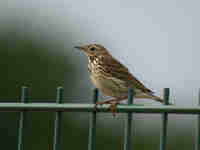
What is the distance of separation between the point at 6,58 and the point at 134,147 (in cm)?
553

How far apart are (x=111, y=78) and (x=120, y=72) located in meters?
0.25

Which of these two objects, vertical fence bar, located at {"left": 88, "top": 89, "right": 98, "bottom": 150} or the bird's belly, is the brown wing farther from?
vertical fence bar, located at {"left": 88, "top": 89, "right": 98, "bottom": 150}

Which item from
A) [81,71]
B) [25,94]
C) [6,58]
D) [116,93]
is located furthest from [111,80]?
[6,58]

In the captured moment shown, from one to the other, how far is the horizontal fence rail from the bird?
2625 mm

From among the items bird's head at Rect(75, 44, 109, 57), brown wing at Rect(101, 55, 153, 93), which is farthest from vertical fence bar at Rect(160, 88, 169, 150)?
bird's head at Rect(75, 44, 109, 57)

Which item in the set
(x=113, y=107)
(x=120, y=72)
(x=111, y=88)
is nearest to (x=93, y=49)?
(x=120, y=72)

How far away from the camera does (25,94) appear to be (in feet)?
18.2

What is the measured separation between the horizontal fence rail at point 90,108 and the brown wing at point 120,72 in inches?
112

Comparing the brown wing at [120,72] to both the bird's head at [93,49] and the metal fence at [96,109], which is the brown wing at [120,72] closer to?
the bird's head at [93,49]

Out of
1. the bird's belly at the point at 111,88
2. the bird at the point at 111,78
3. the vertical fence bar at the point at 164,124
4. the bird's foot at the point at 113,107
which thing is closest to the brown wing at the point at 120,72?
the bird at the point at 111,78

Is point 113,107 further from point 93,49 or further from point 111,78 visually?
point 93,49

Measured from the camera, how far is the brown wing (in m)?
8.44

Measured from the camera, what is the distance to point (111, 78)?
859 cm

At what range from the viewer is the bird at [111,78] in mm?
8281
